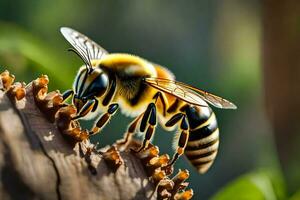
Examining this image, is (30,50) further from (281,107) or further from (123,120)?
(123,120)

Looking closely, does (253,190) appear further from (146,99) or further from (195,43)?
(195,43)

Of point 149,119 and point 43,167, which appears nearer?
point 43,167

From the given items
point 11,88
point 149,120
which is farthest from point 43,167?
point 149,120

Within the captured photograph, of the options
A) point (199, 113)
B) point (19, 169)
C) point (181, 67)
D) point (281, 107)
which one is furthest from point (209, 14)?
point (19, 169)

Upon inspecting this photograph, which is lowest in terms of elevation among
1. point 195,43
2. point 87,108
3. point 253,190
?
point 195,43

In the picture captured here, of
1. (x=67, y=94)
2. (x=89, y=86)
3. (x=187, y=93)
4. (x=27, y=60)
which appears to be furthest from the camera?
(x=27, y=60)

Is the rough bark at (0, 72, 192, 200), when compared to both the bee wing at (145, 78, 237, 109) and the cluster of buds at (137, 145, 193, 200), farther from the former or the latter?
the bee wing at (145, 78, 237, 109)

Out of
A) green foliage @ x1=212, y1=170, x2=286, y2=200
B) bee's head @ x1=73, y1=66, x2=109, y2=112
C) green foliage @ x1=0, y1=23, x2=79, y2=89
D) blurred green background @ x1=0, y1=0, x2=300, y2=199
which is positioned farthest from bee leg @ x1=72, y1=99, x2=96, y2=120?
blurred green background @ x1=0, y1=0, x2=300, y2=199
